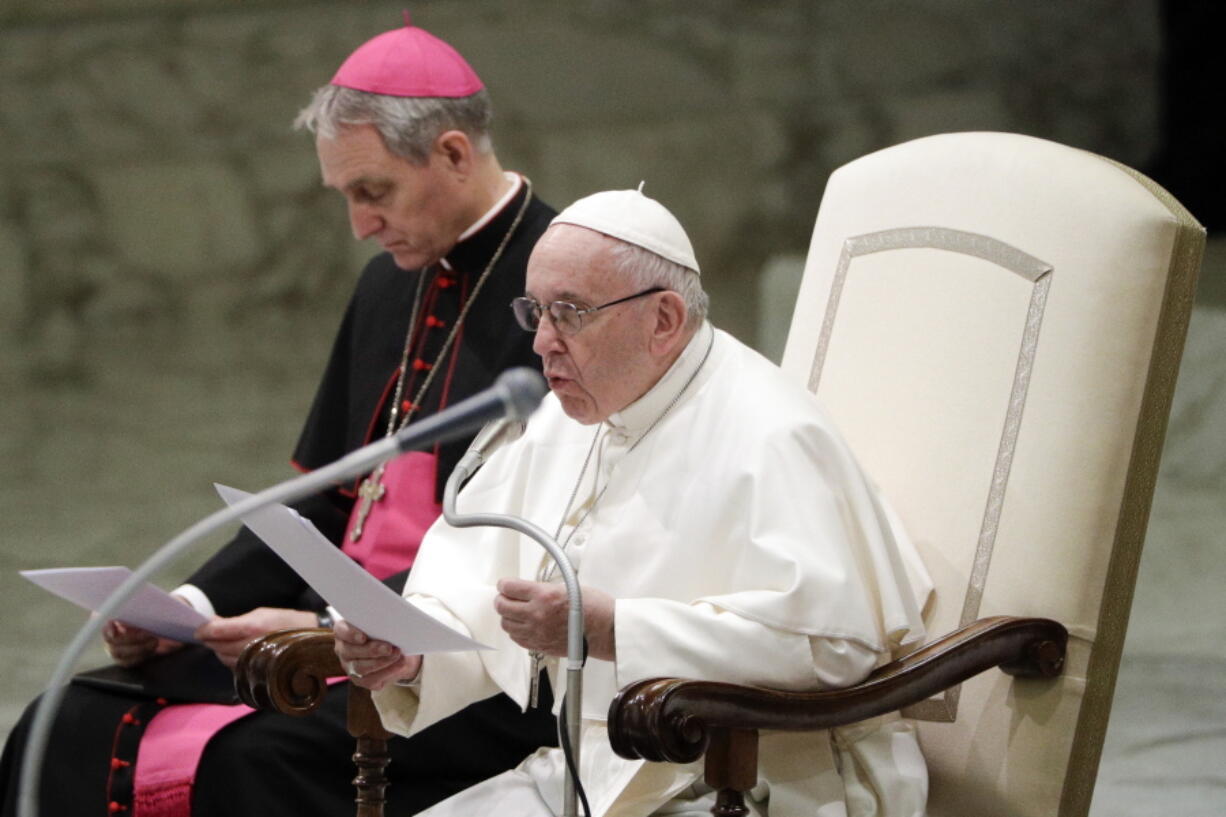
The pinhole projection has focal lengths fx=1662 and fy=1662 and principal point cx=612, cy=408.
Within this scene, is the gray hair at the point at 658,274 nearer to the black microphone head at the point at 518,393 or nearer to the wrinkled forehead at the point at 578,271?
the wrinkled forehead at the point at 578,271

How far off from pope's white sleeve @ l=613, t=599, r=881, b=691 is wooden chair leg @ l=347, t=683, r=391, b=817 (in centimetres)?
50

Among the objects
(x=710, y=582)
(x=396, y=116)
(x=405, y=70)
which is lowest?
(x=710, y=582)

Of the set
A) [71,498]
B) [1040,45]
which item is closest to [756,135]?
[1040,45]

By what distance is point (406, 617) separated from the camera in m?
2.24

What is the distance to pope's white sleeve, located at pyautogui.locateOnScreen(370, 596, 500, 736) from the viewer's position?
256 centimetres

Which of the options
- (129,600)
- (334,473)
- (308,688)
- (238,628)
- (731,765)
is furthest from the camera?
(238,628)

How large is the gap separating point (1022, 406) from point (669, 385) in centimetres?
54

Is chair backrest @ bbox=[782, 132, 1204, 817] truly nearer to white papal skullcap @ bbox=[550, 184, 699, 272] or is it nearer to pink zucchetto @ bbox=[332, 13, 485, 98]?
white papal skullcap @ bbox=[550, 184, 699, 272]

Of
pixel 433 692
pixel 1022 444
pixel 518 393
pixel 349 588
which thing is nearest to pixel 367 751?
pixel 433 692

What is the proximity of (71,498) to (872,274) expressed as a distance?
520 cm

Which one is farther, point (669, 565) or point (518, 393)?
point (669, 565)

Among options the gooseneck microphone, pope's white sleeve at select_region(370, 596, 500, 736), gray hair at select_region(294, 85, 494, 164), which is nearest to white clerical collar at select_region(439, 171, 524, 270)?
gray hair at select_region(294, 85, 494, 164)

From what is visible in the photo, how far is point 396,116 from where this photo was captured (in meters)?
3.39

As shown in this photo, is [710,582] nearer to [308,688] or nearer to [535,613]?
[535,613]
